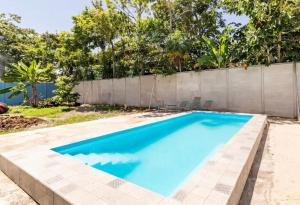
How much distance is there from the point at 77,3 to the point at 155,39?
9614 millimetres

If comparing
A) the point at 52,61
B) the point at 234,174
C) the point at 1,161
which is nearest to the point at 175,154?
the point at 234,174

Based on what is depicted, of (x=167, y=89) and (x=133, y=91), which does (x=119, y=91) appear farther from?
(x=167, y=89)

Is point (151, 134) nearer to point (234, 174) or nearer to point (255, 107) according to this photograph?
point (234, 174)

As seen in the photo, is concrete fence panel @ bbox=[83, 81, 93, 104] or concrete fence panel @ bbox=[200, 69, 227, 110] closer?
concrete fence panel @ bbox=[200, 69, 227, 110]

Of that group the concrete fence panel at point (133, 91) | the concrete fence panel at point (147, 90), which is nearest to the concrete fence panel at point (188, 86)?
the concrete fence panel at point (147, 90)

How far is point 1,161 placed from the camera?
12.5 ft

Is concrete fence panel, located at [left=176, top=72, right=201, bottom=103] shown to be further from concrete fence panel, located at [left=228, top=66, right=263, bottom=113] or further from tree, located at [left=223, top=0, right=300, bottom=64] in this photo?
tree, located at [left=223, top=0, right=300, bottom=64]

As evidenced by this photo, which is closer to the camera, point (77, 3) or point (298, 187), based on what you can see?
point (298, 187)

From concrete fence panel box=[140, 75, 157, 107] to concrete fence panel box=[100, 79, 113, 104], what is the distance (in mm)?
3500

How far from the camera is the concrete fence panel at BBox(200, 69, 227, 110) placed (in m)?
11.0

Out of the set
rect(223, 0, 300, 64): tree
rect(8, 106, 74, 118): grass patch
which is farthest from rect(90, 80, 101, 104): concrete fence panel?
A: rect(223, 0, 300, 64): tree

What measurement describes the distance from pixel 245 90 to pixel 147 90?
6.75 metres

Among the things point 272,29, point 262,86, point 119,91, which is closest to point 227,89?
point 262,86

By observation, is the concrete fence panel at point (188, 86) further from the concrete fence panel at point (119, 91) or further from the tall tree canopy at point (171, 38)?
the concrete fence panel at point (119, 91)
